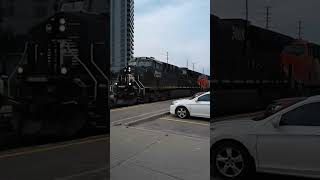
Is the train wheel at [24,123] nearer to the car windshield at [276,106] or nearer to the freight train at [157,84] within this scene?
the car windshield at [276,106]

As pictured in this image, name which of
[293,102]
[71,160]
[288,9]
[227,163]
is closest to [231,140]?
[227,163]

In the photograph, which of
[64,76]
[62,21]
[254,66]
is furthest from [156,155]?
[254,66]

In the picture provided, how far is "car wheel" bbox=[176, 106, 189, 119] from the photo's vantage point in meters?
8.02

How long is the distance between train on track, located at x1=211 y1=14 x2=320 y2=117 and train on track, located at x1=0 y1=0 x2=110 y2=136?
1.38 meters

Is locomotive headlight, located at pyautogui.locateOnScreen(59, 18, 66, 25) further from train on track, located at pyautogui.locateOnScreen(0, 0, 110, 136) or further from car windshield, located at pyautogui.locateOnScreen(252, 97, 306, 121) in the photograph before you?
car windshield, located at pyautogui.locateOnScreen(252, 97, 306, 121)

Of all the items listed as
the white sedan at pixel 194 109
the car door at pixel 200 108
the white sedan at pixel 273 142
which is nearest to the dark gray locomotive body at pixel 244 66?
the white sedan at pixel 273 142

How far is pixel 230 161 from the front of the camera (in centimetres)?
516

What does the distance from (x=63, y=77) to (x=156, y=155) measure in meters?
1.93

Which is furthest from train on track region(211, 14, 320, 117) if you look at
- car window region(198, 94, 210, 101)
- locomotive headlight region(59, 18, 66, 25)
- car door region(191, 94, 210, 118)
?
car door region(191, 94, 210, 118)

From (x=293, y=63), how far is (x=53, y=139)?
2.62m

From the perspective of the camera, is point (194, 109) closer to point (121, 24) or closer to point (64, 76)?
point (121, 24)

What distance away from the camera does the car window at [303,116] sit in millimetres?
4746

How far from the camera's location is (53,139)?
5.79 metres

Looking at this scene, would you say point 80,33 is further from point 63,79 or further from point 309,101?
point 309,101
